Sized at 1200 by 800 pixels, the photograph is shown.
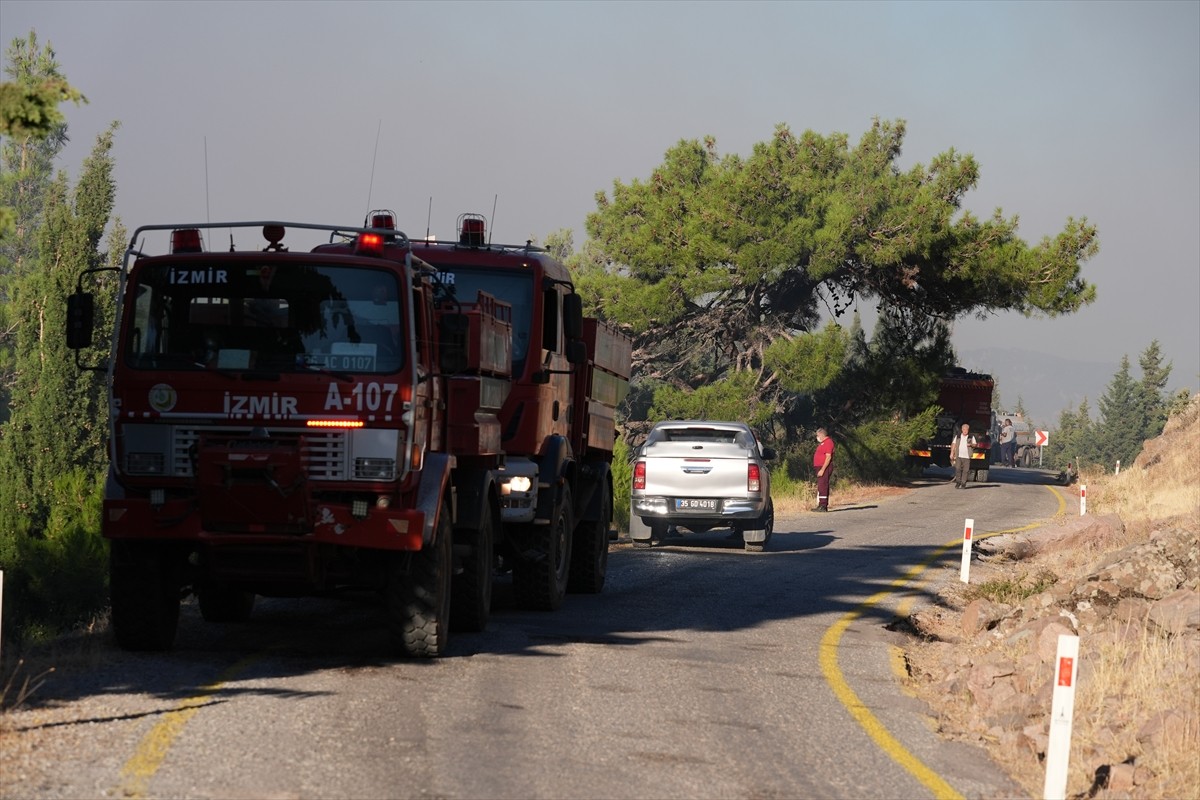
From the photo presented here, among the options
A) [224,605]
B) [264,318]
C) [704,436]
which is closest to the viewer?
[264,318]

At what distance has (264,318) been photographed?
10172mm

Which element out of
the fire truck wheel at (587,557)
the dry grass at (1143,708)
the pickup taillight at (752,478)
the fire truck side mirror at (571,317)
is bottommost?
the dry grass at (1143,708)

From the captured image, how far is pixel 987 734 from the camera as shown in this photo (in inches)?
358

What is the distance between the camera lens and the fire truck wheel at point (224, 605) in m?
12.3

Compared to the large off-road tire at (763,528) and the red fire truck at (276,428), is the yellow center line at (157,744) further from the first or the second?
the large off-road tire at (763,528)

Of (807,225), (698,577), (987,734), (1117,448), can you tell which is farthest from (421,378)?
(1117,448)

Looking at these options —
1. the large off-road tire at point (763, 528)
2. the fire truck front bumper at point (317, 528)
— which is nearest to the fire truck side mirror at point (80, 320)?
the fire truck front bumper at point (317, 528)

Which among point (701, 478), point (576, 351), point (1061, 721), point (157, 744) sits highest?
point (576, 351)

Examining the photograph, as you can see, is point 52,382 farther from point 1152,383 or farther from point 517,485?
point 1152,383

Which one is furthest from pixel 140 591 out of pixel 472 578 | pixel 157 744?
pixel 157 744

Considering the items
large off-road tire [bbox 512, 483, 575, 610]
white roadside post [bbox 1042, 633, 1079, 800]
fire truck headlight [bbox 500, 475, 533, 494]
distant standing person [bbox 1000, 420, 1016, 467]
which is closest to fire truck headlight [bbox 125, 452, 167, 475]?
fire truck headlight [bbox 500, 475, 533, 494]

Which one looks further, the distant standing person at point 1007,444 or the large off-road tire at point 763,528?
the distant standing person at point 1007,444

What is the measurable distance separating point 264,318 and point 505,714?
3192mm

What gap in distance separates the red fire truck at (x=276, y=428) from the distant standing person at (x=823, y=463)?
20427mm
